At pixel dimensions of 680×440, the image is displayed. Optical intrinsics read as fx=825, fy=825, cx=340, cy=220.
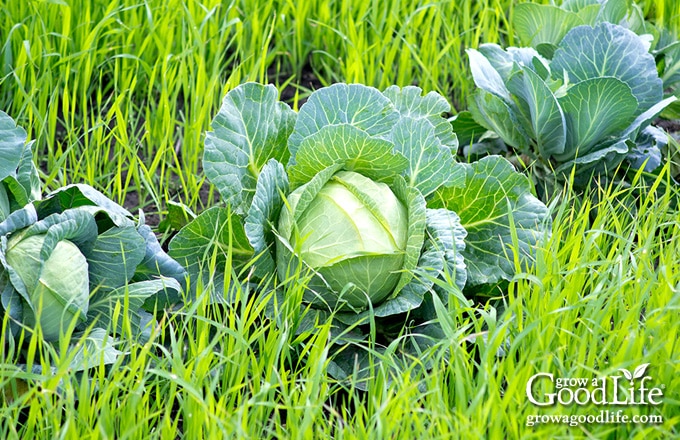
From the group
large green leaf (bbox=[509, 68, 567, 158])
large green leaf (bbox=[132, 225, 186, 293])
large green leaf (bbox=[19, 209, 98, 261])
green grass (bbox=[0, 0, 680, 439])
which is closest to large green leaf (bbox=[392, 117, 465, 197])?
green grass (bbox=[0, 0, 680, 439])

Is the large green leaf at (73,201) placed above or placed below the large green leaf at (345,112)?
below

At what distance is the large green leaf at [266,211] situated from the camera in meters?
1.80

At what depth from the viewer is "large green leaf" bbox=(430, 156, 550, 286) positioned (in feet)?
6.57

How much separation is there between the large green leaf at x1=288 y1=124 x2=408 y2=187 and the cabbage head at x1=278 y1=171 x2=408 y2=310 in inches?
1.9

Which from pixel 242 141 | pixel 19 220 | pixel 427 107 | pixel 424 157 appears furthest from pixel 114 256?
pixel 427 107

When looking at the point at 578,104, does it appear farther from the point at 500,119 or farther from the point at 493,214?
the point at 493,214

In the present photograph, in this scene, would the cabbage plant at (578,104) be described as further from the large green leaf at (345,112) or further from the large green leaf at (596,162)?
the large green leaf at (345,112)

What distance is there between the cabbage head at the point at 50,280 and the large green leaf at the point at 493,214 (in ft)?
2.84

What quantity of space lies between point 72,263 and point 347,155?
0.65m

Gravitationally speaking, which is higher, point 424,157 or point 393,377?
point 424,157

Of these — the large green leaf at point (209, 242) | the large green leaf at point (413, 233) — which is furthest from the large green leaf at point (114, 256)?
the large green leaf at point (413, 233)

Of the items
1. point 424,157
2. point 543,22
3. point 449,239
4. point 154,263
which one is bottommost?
point 154,263

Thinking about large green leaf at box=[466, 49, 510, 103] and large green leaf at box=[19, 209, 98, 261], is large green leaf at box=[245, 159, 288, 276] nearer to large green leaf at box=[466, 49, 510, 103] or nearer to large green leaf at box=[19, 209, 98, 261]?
large green leaf at box=[19, 209, 98, 261]

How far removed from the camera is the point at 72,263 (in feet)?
Result: 5.58
